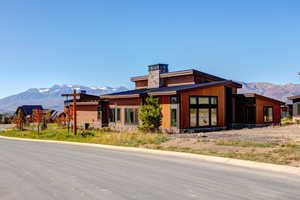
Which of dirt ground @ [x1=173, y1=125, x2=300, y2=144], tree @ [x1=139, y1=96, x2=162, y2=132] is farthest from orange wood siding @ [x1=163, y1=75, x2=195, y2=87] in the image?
dirt ground @ [x1=173, y1=125, x2=300, y2=144]

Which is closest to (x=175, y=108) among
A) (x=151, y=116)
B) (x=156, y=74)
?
(x=151, y=116)

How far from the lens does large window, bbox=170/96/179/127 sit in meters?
26.6

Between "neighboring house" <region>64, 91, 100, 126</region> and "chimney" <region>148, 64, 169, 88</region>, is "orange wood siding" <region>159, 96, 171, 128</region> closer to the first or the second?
"chimney" <region>148, 64, 169, 88</region>

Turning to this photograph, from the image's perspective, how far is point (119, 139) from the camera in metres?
22.4

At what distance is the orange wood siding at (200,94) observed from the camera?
2662 cm

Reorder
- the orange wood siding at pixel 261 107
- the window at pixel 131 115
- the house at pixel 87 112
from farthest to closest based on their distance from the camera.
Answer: the house at pixel 87 112 → the orange wood siding at pixel 261 107 → the window at pixel 131 115

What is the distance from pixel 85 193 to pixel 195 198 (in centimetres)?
→ 310

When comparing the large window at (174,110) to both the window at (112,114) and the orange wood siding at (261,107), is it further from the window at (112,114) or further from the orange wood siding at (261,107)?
the orange wood siding at (261,107)

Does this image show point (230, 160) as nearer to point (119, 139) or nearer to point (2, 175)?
point (2, 175)

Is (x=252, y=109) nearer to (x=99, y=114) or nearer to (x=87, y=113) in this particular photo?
(x=99, y=114)

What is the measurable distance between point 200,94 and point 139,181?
2008 cm

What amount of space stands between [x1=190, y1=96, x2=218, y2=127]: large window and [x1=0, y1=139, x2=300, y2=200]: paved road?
1495cm

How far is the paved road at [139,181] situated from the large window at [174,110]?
536 inches

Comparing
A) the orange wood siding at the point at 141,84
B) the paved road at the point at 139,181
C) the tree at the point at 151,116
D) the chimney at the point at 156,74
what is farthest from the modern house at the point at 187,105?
the paved road at the point at 139,181
